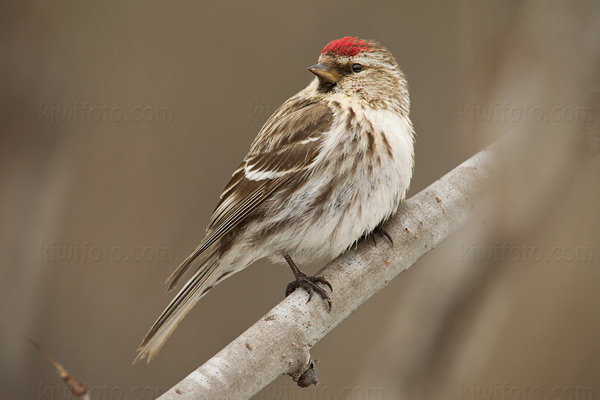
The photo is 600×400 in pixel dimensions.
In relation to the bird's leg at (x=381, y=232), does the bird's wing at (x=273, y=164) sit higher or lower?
higher

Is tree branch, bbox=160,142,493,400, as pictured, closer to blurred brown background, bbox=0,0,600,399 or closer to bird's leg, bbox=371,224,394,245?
bird's leg, bbox=371,224,394,245

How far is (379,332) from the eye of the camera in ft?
16.1

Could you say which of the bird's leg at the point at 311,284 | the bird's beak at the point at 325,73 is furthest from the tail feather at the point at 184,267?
the bird's beak at the point at 325,73

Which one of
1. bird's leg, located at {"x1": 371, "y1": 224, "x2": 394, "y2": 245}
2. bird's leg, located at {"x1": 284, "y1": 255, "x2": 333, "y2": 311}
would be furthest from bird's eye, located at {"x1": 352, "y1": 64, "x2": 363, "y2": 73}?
bird's leg, located at {"x1": 284, "y1": 255, "x2": 333, "y2": 311}

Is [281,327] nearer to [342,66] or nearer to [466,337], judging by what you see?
[466,337]

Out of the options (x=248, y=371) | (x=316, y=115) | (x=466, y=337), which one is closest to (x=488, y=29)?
(x=316, y=115)

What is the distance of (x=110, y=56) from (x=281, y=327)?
3.09 meters

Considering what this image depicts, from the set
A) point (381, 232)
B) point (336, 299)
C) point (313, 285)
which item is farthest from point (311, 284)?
point (381, 232)

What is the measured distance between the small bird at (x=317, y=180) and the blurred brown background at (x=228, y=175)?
0.56 m

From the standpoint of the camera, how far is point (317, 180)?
316 centimetres

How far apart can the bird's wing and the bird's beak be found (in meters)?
0.12

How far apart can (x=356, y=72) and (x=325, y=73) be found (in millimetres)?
177

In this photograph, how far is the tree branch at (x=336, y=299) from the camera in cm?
213

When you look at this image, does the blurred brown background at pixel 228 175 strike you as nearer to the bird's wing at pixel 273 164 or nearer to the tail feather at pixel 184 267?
the bird's wing at pixel 273 164
